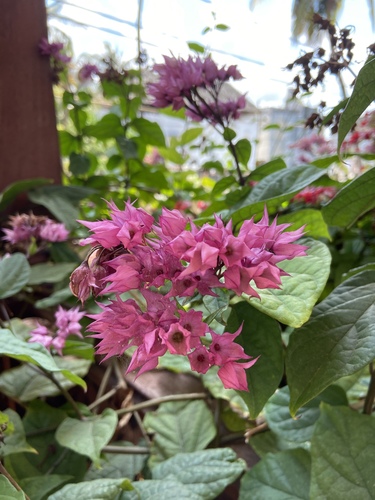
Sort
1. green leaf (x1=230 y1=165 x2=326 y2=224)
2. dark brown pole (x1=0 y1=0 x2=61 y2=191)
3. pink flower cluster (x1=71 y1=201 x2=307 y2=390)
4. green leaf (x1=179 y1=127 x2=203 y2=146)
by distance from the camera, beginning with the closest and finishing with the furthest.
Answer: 1. pink flower cluster (x1=71 y1=201 x2=307 y2=390)
2. green leaf (x1=230 y1=165 x2=326 y2=224)
3. dark brown pole (x1=0 y1=0 x2=61 y2=191)
4. green leaf (x1=179 y1=127 x2=203 y2=146)

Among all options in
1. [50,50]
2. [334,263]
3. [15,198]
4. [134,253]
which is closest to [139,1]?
[50,50]

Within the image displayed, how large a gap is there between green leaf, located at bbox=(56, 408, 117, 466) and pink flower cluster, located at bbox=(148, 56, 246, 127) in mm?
400

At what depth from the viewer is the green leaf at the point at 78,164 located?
1037 millimetres

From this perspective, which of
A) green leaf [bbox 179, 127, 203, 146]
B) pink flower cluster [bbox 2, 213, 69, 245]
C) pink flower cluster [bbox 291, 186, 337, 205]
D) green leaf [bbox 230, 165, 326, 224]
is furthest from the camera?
green leaf [bbox 179, 127, 203, 146]

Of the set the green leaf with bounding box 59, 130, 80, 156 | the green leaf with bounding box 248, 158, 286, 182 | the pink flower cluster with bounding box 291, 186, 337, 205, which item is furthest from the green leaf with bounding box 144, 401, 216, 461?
the green leaf with bounding box 59, 130, 80, 156

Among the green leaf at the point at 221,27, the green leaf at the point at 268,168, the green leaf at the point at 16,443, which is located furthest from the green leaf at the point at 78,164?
the green leaf at the point at 16,443

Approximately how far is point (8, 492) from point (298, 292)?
266 mm

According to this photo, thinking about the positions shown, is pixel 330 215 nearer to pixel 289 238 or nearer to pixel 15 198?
pixel 289 238

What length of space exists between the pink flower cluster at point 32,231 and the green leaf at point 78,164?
305 millimetres

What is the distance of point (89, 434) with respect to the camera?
50 cm

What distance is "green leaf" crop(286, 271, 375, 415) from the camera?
1.10 ft

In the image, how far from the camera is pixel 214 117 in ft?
1.98

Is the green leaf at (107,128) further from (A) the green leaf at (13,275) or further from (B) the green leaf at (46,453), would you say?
(B) the green leaf at (46,453)

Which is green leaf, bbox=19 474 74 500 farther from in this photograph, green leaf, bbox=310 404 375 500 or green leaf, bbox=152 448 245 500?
green leaf, bbox=310 404 375 500
